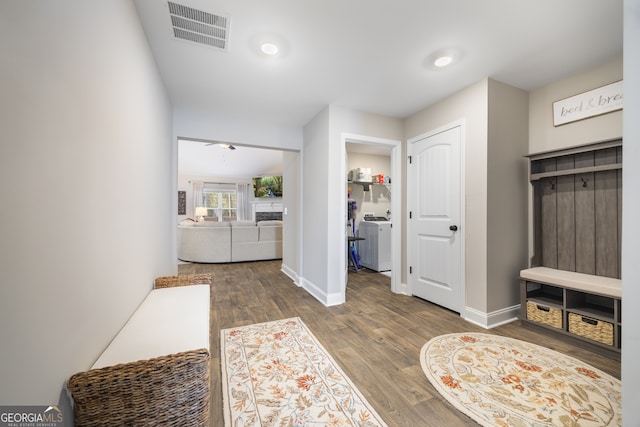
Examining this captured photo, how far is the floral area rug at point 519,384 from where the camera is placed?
135 centimetres

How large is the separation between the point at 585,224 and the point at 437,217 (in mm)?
1239

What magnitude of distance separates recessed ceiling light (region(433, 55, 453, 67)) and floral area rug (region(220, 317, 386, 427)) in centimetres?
258

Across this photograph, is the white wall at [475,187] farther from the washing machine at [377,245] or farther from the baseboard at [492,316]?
the washing machine at [377,245]

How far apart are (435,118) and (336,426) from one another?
3.08 metres

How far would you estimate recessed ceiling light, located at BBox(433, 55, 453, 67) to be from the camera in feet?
7.07

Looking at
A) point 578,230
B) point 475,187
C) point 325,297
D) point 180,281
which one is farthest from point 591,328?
point 180,281

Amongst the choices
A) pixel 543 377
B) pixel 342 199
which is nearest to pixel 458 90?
pixel 342 199

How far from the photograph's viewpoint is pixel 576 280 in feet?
6.92

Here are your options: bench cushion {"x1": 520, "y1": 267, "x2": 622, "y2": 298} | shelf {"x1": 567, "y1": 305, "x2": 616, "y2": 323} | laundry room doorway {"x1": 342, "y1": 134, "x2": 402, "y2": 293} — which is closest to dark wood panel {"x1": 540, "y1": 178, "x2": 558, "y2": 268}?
bench cushion {"x1": 520, "y1": 267, "x2": 622, "y2": 298}

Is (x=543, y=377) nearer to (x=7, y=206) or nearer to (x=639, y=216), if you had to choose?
(x=639, y=216)

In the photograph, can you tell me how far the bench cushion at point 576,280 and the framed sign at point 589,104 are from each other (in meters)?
1.42

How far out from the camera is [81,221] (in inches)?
38.4

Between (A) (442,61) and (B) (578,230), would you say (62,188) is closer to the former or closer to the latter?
(A) (442,61)

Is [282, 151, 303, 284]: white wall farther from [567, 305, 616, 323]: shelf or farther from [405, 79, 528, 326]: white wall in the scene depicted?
[567, 305, 616, 323]: shelf
